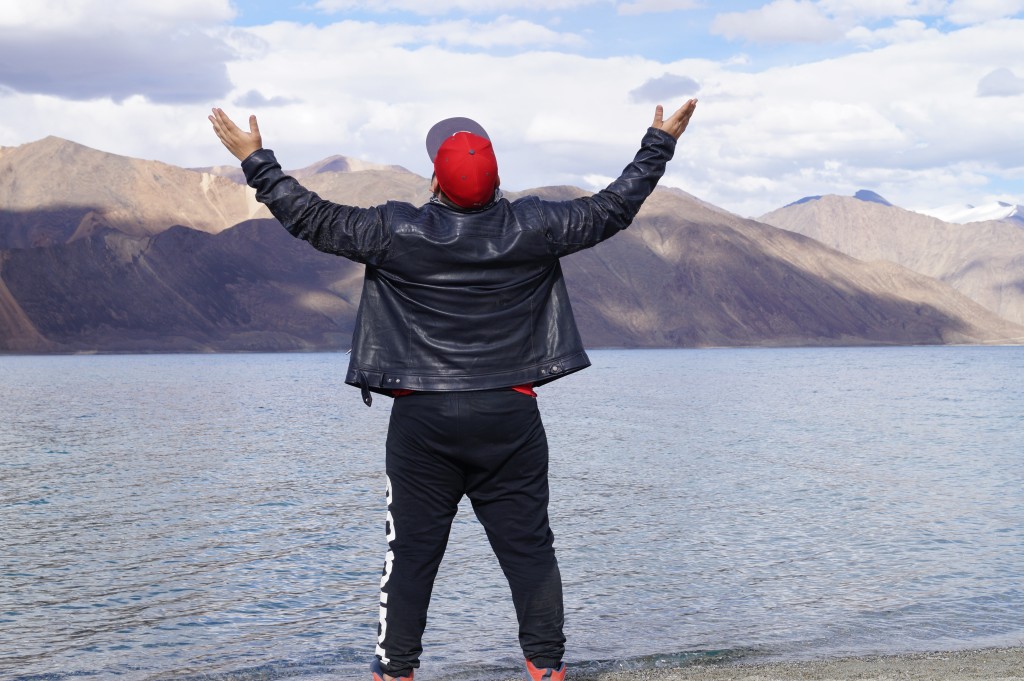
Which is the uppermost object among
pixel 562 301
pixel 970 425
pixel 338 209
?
pixel 338 209

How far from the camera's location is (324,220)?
4117mm

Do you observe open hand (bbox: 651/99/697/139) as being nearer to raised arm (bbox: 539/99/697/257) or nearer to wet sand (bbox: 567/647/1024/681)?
→ raised arm (bbox: 539/99/697/257)

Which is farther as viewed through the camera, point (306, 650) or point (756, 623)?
point (756, 623)

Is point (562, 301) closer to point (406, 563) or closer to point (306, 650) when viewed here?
point (406, 563)

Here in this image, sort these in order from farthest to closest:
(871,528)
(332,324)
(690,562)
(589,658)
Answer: (332,324) < (871,528) < (690,562) < (589,658)

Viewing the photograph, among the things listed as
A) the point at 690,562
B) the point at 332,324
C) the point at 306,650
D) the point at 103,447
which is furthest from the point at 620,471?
the point at 332,324

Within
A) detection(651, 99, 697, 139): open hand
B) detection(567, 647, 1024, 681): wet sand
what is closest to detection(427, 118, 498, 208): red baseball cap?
detection(651, 99, 697, 139): open hand

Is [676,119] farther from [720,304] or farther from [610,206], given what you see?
[720,304]

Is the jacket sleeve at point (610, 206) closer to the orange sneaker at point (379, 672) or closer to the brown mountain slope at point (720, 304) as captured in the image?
the orange sneaker at point (379, 672)

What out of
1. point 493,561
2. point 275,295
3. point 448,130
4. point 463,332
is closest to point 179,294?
point 275,295

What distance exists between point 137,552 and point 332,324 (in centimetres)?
15093

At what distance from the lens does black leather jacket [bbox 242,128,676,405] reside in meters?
4.15

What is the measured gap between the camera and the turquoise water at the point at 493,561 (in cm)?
845

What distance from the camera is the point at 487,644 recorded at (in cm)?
848
